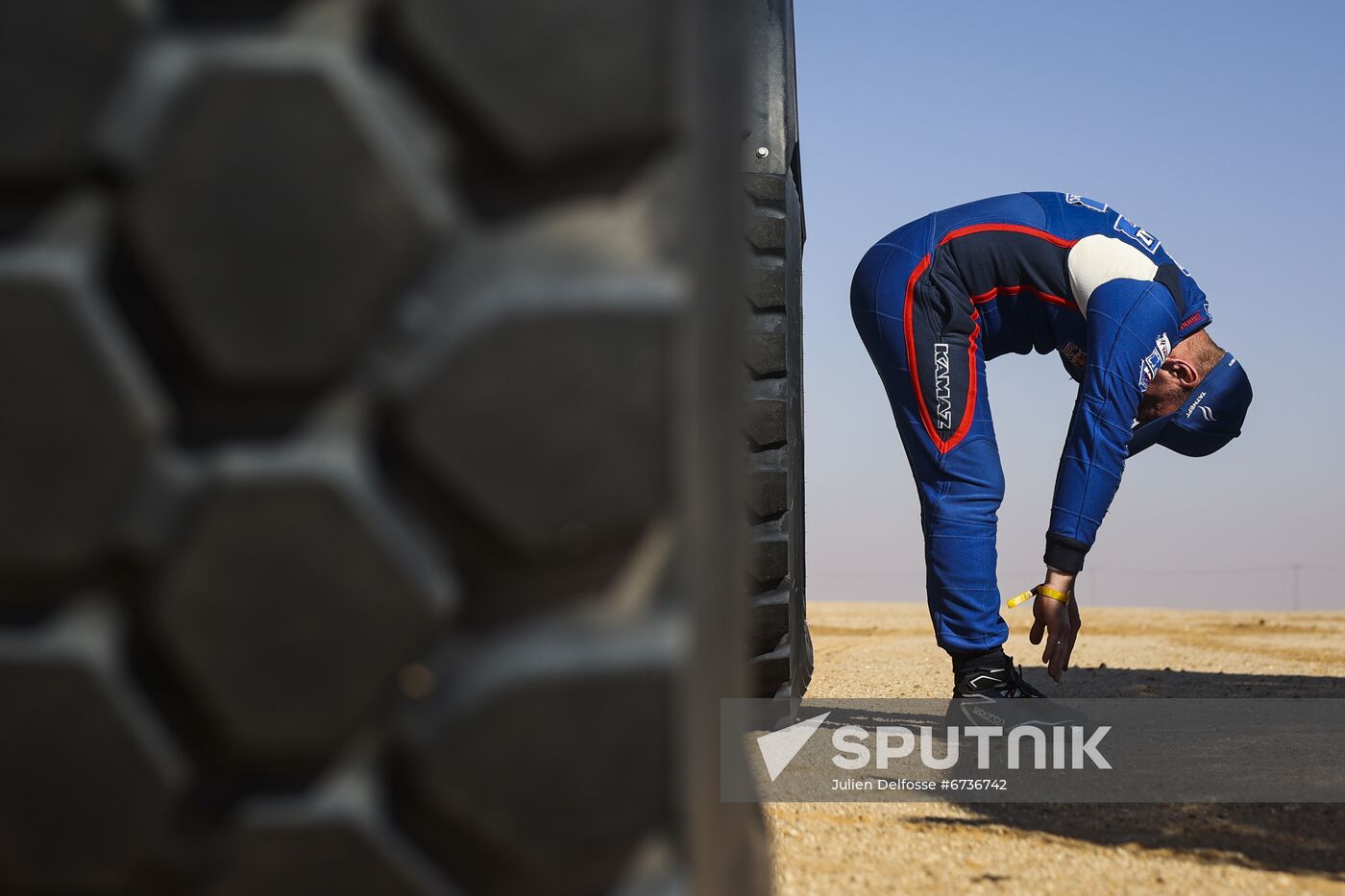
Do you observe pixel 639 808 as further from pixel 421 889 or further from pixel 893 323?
→ pixel 893 323

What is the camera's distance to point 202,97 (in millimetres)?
352

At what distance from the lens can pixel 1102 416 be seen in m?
2.26

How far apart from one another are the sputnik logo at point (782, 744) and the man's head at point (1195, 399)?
3.18ft

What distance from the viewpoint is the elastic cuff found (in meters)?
2.28

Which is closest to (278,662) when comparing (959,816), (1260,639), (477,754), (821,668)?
(477,754)

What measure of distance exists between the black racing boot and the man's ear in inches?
29.3

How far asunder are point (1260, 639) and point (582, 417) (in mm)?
5634

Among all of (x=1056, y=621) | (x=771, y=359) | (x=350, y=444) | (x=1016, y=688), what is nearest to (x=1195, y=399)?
(x=1056, y=621)

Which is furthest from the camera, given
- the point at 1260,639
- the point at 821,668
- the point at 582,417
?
the point at 1260,639

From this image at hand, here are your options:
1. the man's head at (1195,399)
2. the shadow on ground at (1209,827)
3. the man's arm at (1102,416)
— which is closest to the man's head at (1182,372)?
the man's head at (1195,399)

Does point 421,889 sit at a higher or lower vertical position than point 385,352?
lower

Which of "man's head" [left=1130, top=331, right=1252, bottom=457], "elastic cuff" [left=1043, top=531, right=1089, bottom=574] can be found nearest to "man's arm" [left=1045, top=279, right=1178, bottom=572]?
"elastic cuff" [left=1043, top=531, right=1089, bottom=574]

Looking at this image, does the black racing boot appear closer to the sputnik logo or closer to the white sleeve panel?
the sputnik logo

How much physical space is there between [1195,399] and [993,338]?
0.49m
